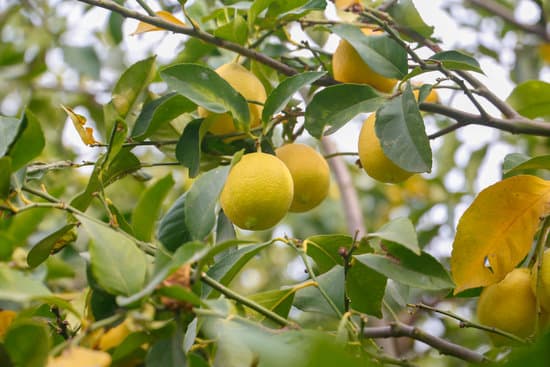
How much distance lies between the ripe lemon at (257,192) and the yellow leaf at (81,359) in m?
0.31

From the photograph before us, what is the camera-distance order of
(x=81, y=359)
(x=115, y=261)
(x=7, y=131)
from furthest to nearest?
(x=7, y=131), (x=115, y=261), (x=81, y=359)

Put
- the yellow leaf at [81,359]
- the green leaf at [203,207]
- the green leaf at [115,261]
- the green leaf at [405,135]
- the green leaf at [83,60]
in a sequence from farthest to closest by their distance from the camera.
Result: the green leaf at [83,60] < the green leaf at [405,135] < the green leaf at [203,207] < the green leaf at [115,261] < the yellow leaf at [81,359]

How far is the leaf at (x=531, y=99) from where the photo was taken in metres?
1.16

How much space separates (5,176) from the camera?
735mm

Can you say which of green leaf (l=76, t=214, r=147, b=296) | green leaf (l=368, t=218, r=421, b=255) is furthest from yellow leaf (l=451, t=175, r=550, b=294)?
green leaf (l=76, t=214, r=147, b=296)

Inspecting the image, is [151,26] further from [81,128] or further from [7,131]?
[7,131]

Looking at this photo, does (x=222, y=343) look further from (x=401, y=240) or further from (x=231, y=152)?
(x=231, y=152)

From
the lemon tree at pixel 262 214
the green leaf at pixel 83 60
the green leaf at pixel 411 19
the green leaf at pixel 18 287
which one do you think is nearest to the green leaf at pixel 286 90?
the lemon tree at pixel 262 214

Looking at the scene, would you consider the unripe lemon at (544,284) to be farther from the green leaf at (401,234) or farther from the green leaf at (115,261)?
the green leaf at (115,261)

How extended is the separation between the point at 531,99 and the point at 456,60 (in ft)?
0.95

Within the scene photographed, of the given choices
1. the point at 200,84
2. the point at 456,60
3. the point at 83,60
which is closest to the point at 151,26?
the point at 200,84

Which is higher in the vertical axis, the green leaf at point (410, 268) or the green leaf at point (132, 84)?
the green leaf at point (132, 84)

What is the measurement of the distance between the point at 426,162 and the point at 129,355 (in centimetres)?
42

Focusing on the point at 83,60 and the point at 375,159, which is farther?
the point at 83,60
